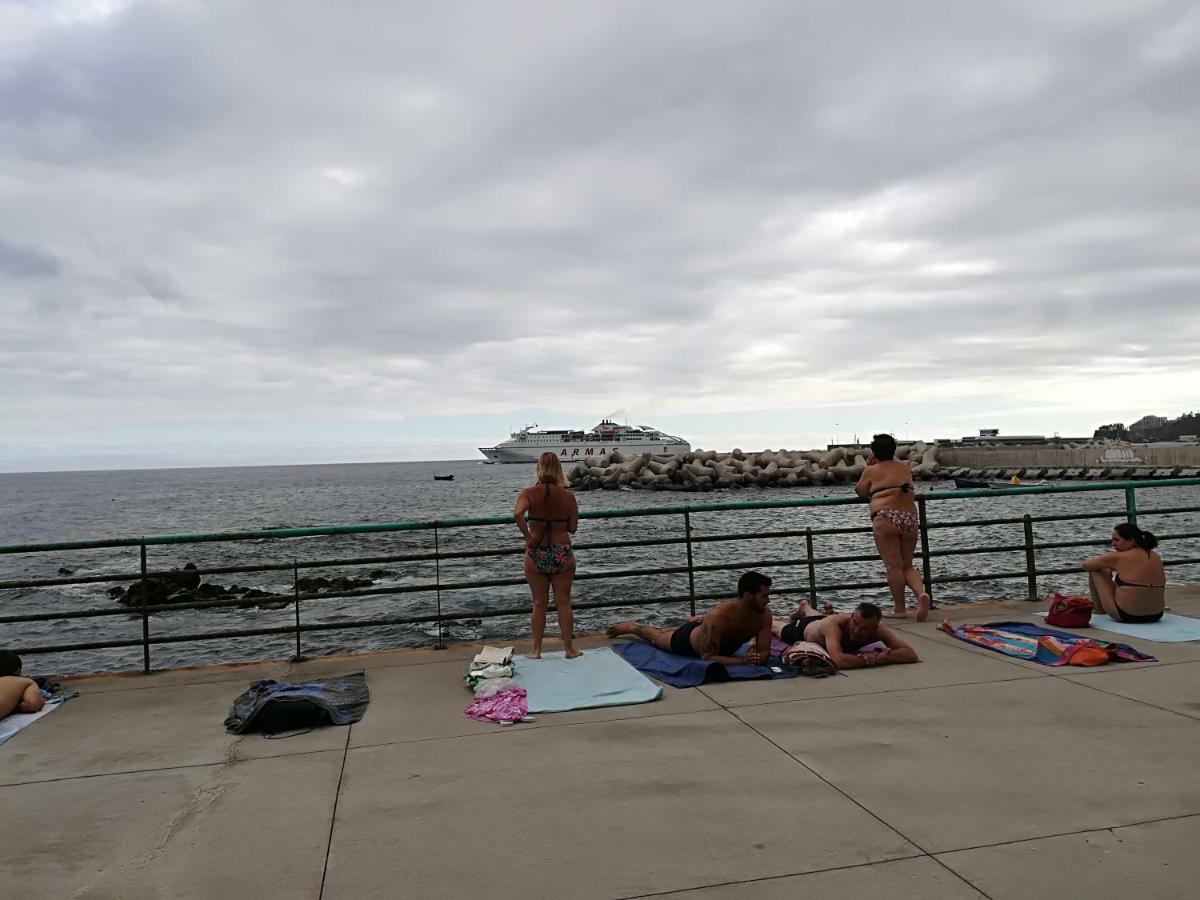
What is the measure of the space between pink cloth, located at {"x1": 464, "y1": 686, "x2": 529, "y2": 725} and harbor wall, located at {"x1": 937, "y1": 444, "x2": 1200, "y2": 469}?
82669mm

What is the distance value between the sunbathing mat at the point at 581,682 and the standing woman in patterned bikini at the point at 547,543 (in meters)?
0.23

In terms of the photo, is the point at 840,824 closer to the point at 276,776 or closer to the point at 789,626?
the point at 276,776

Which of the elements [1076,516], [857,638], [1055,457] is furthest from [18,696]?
[1055,457]

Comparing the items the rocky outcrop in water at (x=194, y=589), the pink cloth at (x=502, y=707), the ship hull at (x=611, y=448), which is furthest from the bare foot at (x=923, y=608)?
the ship hull at (x=611, y=448)

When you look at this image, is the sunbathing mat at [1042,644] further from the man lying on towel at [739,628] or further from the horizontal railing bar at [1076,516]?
the man lying on towel at [739,628]

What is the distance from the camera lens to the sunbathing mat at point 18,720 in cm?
526

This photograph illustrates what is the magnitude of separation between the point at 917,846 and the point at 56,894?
339 centimetres

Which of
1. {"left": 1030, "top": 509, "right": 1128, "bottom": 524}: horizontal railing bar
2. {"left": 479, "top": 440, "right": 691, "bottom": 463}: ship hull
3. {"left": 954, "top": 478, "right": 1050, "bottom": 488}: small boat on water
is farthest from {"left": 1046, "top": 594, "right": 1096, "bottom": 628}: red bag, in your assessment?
{"left": 479, "top": 440, "right": 691, "bottom": 463}: ship hull

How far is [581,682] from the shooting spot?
6.08 m

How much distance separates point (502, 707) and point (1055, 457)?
298ft

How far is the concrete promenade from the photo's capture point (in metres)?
3.23

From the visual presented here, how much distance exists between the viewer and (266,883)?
129 inches

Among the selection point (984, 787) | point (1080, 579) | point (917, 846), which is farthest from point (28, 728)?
point (1080, 579)

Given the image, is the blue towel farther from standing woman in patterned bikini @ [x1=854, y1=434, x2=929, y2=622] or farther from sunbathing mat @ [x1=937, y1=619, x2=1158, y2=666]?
standing woman in patterned bikini @ [x1=854, y1=434, x2=929, y2=622]
